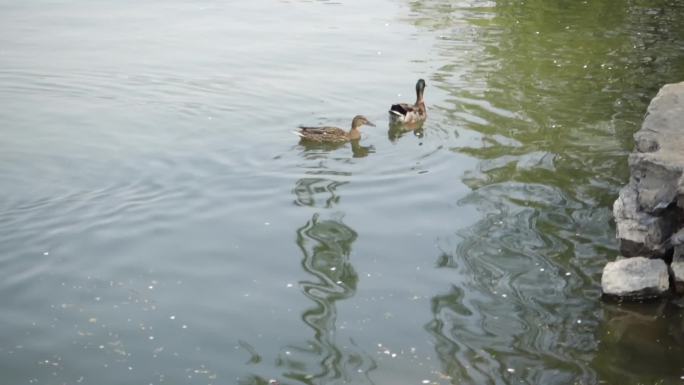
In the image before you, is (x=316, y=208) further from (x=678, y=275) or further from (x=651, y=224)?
(x=678, y=275)

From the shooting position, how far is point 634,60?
634 inches

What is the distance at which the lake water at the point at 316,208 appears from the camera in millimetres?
7219

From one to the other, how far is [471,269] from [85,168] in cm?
476

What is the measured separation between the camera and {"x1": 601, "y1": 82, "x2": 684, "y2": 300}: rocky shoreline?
7.93 meters

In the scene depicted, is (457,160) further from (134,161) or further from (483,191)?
(134,161)

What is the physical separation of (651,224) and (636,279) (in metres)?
0.65

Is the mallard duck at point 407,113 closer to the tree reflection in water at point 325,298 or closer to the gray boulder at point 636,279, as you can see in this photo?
the tree reflection in water at point 325,298

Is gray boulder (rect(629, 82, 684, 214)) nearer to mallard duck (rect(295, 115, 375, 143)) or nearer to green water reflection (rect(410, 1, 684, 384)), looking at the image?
green water reflection (rect(410, 1, 684, 384))

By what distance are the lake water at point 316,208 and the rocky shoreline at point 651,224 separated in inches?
8.9

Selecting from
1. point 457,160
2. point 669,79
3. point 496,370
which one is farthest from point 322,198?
point 669,79

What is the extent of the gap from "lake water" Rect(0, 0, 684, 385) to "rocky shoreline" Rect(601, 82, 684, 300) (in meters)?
0.23

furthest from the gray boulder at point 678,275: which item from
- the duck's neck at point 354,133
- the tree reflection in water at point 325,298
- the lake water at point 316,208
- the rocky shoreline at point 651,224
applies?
the duck's neck at point 354,133

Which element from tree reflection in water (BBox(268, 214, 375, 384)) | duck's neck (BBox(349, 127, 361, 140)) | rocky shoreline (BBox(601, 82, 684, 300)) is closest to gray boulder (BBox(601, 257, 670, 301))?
rocky shoreline (BBox(601, 82, 684, 300))

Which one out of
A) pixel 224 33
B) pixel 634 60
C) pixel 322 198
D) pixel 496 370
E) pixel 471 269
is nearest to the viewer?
pixel 496 370
